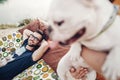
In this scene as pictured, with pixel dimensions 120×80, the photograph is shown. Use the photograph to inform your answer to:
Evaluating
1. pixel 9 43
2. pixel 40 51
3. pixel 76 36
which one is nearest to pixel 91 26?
pixel 76 36

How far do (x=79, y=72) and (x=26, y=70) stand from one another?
1.29ft

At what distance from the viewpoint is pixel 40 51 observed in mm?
1038

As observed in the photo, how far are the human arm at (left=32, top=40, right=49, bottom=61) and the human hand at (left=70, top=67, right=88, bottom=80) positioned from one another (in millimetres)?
231

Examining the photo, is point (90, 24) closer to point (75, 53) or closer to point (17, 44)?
point (75, 53)

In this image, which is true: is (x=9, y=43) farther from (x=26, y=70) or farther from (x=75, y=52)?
(x=75, y=52)

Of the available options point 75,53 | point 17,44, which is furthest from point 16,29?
point 75,53

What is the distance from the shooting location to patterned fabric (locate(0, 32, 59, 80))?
1.07m

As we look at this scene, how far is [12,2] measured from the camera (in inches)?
44.9

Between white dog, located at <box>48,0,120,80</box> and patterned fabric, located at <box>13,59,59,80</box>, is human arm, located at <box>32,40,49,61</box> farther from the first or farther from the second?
white dog, located at <box>48,0,120,80</box>

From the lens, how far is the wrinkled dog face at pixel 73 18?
1.80ft

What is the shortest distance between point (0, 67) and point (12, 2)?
0.27 metres

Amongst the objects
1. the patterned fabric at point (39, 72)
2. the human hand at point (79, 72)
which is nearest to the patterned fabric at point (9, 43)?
the patterned fabric at point (39, 72)

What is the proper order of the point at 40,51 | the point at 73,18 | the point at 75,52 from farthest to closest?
the point at 40,51 < the point at 75,52 < the point at 73,18

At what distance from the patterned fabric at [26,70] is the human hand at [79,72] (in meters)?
0.25
